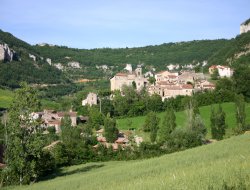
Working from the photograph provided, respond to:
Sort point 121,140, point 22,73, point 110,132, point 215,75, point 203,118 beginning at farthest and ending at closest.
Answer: point 22,73
point 215,75
point 203,118
point 110,132
point 121,140

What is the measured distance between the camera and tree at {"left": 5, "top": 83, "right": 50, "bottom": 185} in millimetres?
31453

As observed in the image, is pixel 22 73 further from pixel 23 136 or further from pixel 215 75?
pixel 23 136

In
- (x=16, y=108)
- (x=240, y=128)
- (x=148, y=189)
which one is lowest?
(x=240, y=128)

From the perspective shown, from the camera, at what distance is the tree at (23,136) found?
31.5 metres

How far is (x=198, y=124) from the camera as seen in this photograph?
183 ft

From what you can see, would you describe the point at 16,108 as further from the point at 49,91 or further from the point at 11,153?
the point at 49,91

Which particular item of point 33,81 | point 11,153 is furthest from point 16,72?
point 11,153

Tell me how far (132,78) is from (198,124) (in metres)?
52.6

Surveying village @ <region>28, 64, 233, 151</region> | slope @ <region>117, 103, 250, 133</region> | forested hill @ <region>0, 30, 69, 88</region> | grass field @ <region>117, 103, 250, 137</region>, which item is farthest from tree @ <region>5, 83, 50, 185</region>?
forested hill @ <region>0, 30, 69, 88</region>

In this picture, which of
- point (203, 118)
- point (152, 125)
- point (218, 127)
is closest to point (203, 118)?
point (203, 118)

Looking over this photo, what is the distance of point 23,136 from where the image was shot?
31969mm

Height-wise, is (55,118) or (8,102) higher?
(8,102)

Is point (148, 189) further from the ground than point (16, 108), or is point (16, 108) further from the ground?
point (16, 108)

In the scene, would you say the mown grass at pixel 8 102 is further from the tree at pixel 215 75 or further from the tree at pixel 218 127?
the tree at pixel 218 127
